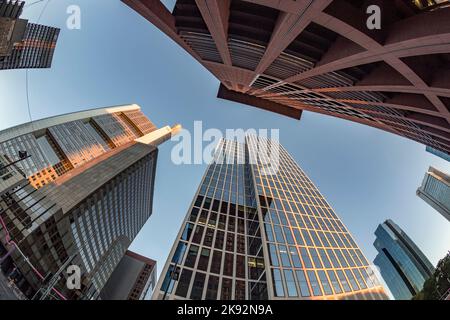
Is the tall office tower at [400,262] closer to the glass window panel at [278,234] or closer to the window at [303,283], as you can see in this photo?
the glass window panel at [278,234]

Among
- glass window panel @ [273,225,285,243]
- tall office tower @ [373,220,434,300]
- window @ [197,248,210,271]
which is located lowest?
tall office tower @ [373,220,434,300]

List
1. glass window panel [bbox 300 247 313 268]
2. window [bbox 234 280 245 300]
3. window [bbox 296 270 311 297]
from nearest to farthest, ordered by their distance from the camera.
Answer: window [bbox 296 270 311 297]
window [bbox 234 280 245 300]
glass window panel [bbox 300 247 313 268]

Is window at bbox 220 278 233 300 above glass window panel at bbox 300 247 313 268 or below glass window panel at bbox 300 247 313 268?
below

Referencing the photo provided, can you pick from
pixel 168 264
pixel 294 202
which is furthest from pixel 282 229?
pixel 168 264

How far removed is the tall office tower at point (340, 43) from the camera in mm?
8617

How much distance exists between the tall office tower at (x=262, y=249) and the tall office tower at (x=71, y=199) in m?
21.4

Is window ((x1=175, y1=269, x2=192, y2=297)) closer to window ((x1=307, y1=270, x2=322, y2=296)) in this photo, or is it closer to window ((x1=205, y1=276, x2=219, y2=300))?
window ((x1=205, y1=276, x2=219, y2=300))

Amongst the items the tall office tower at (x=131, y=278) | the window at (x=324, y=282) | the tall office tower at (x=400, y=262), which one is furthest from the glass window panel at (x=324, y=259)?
the tall office tower at (x=131, y=278)

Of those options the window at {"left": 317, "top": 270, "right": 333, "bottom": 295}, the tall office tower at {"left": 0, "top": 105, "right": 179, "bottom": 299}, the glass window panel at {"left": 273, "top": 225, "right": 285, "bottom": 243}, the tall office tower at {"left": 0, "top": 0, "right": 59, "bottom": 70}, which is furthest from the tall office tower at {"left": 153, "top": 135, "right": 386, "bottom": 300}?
the tall office tower at {"left": 0, "top": 0, "right": 59, "bottom": 70}

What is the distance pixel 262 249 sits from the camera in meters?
45.7

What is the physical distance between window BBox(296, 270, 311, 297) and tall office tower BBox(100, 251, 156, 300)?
12972 cm

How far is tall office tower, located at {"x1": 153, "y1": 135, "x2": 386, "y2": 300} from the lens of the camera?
121ft

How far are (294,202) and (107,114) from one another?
156595 millimetres

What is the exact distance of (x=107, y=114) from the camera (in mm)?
162125
